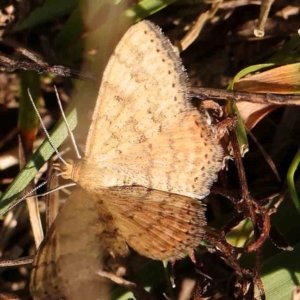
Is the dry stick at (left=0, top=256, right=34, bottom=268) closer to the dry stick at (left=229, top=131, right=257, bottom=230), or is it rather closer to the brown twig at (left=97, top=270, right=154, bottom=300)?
the brown twig at (left=97, top=270, right=154, bottom=300)

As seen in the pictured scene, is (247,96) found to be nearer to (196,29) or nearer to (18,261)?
(196,29)

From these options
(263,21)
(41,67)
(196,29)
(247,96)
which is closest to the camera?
(247,96)

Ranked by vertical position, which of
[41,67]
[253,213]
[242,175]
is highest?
[41,67]

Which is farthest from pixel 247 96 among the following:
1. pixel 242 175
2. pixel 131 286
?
pixel 131 286

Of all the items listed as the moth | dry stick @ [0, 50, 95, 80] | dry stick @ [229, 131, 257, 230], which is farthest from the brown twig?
dry stick @ [0, 50, 95, 80]

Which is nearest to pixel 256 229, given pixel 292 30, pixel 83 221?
pixel 83 221

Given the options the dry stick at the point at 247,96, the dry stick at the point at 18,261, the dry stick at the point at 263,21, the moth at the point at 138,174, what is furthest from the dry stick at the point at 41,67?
the dry stick at the point at 18,261
